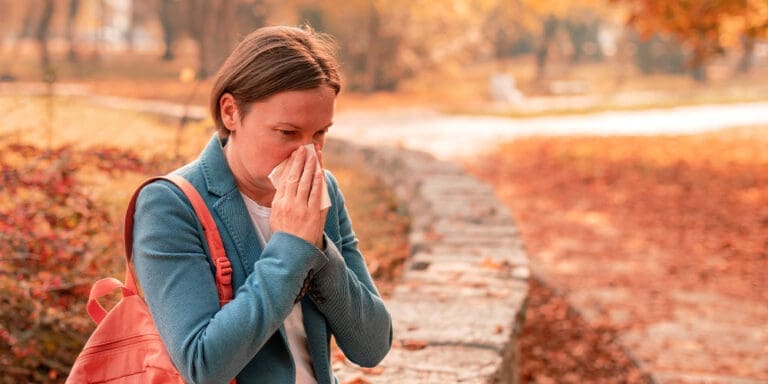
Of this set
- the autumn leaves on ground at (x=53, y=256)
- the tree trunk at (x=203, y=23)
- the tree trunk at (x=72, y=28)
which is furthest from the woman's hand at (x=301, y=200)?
the tree trunk at (x=72, y=28)

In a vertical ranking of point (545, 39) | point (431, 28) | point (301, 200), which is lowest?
point (545, 39)

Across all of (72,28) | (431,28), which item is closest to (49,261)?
(431,28)

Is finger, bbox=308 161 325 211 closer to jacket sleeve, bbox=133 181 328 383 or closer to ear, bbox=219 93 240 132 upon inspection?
jacket sleeve, bbox=133 181 328 383

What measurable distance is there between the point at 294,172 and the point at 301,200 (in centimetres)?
6

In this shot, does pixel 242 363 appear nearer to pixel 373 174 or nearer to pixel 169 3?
pixel 373 174

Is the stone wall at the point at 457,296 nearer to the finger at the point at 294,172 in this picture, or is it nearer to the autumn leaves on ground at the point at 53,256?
the autumn leaves on ground at the point at 53,256

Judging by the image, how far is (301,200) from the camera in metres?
1.82

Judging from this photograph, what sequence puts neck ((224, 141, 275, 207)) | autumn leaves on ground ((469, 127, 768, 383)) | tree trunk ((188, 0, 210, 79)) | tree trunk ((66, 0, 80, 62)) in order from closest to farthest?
1. neck ((224, 141, 275, 207))
2. autumn leaves on ground ((469, 127, 768, 383))
3. tree trunk ((188, 0, 210, 79))
4. tree trunk ((66, 0, 80, 62))

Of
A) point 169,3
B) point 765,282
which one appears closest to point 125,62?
point 169,3

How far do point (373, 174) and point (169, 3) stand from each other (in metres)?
29.2

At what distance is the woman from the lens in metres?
1.75

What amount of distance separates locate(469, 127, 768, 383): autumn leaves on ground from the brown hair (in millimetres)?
3216

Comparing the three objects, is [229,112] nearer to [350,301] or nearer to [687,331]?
[350,301]

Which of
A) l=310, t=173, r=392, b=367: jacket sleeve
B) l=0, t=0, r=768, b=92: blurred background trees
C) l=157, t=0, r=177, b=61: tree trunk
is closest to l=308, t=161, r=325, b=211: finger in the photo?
l=310, t=173, r=392, b=367: jacket sleeve
